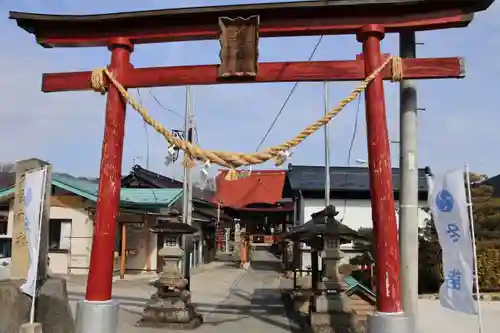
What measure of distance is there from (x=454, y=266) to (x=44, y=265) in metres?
6.24

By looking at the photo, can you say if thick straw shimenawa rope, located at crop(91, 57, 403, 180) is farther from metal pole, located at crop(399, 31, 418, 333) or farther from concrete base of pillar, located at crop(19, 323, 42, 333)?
concrete base of pillar, located at crop(19, 323, 42, 333)

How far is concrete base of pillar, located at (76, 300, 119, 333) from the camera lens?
6715mm

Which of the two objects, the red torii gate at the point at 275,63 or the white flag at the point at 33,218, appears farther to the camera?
the white flag at the point at 33,218

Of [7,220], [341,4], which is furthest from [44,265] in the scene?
[7,220]

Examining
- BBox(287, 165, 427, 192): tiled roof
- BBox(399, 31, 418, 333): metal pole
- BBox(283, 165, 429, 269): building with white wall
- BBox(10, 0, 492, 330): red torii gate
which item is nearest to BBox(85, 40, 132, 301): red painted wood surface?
BBox(10, 0, 492, 330): red torii gate

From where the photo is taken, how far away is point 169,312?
1121 centimetres

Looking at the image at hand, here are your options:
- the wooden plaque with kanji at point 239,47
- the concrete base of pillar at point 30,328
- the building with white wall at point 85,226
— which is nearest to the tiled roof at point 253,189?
the building with white wall at point 85,226

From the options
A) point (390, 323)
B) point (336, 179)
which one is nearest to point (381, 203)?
point (390, 323)

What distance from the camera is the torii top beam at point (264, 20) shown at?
6957 millimetres

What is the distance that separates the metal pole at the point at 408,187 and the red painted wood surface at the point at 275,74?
2.12 feet

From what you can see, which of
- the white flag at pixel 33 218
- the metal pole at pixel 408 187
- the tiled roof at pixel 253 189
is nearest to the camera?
the metal pole at pixel 408 187

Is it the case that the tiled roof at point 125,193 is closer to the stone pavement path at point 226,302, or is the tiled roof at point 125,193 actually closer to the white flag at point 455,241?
the stone pavement path at point 226,302

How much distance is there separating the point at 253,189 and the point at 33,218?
3885cm

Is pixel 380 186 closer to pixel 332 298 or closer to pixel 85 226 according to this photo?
pixel 332 298
